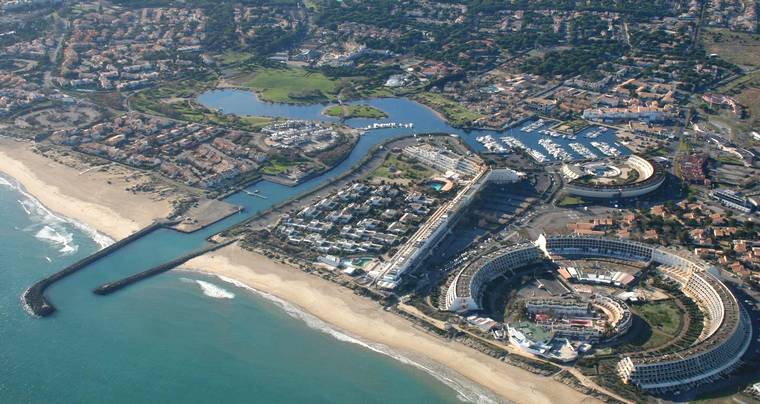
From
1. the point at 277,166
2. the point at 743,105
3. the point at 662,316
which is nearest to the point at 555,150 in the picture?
the point at 743,105

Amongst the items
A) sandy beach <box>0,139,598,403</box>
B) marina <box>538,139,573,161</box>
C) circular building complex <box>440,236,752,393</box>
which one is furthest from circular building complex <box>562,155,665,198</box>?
sandy beach <box>0,139,598,403</box>

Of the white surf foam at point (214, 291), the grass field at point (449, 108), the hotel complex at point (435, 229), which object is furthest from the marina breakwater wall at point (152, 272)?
the grass field at point (449, 108)

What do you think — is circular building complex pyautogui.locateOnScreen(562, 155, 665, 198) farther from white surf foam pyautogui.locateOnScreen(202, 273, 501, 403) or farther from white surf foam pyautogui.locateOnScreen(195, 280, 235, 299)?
white surf foam pyautogui.locateOnScreen(195, 280, 235, 299)

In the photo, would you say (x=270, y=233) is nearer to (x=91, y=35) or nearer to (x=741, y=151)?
(x=741, y=151)

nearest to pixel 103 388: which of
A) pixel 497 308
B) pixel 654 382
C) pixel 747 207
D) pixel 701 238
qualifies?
pixel 497 308

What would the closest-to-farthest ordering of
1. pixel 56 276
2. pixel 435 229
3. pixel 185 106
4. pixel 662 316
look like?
pixel 662 316
pixel 56 276
pixel 435 229
pixel 185 106

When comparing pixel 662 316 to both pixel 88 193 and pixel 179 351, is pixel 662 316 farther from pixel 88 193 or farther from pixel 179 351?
pixel 88 193

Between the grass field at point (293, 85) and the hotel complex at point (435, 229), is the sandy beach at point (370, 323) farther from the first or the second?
the grass field at point (293, 85)
